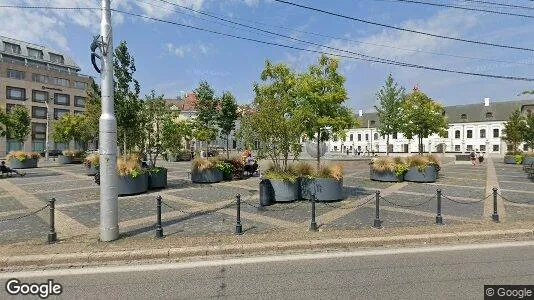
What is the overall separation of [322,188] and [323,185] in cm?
10

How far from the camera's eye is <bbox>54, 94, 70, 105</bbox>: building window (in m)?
61.4

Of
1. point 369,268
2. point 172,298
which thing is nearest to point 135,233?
point 172,298

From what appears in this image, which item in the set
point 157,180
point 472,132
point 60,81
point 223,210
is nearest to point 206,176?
point 157,180

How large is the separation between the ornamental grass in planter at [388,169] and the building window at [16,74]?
6369cm

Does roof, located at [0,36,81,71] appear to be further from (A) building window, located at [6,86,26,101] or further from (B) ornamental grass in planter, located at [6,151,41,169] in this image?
(B) ornamental grass in planter, located at [6,151,41,169]

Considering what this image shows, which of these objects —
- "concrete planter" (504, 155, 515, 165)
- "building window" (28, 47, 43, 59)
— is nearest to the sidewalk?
"concrete planter" (504, 155, 515, 165)

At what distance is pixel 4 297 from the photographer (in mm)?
4191

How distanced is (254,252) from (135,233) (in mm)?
2728

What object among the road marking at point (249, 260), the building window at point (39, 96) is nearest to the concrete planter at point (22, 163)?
the road marking at point (249, 260)

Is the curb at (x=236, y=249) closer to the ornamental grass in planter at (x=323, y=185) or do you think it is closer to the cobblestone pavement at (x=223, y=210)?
the cobblestone pavement at (x=223, y=210)

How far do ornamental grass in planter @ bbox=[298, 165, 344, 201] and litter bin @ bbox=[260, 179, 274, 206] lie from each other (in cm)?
117

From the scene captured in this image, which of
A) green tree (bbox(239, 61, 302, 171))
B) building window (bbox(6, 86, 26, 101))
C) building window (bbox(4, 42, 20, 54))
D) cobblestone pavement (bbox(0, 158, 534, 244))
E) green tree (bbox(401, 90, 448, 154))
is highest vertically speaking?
building window (bbox(4, 42, 20, 54))

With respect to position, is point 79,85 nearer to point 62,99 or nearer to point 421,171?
point 62,99

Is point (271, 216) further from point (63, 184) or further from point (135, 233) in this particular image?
point (63, 184)
